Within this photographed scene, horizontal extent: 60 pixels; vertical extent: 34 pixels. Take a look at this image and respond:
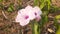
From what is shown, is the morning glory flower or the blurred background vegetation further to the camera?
the blurred background vegetation

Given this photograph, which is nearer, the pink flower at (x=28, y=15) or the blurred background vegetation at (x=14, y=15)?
the pink flower at (x=28, y=15)

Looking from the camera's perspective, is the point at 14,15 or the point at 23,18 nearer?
the point at 23,18

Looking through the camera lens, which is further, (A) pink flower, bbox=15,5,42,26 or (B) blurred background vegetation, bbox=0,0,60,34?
(B) blurred background vegetation, bbox=0,0,60,34

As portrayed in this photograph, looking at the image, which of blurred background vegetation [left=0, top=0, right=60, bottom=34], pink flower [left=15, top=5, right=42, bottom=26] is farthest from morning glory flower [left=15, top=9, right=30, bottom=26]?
blurred background vegetation [left=0, top=0, right=60, bottom=34]

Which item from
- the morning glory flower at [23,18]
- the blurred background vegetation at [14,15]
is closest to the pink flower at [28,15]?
the morning glory flower at [23,18]

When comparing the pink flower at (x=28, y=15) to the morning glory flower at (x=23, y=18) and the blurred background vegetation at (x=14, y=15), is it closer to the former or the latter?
the morning glory flower at (x=23, y=18)

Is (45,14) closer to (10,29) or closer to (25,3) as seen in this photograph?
(10,29)

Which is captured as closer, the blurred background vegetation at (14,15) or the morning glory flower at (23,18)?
the morning glory flower at (23,18)

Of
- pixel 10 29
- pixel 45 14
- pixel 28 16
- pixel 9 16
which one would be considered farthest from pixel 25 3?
pixel 28 16

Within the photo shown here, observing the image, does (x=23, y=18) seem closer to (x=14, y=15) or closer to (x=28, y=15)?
(x=28, y=15)

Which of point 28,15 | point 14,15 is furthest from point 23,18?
point 14,15

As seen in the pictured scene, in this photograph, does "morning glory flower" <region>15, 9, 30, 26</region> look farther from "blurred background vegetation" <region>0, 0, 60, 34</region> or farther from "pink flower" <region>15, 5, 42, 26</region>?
"blurred background vegetation" <region>0, 0, 60, 34</region>
